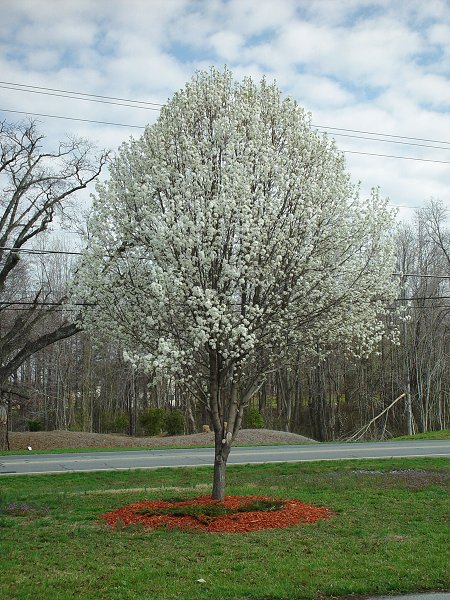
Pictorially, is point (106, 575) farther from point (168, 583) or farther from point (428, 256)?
point (428, 256)

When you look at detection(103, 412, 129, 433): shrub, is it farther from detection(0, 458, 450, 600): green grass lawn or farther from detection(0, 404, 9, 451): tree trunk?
detection(0, 458, 450, 600): green grass lawn

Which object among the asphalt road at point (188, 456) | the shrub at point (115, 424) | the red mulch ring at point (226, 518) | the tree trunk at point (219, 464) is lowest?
the shrub at point (115, 424)

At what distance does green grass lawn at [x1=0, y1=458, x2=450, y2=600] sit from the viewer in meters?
5.73

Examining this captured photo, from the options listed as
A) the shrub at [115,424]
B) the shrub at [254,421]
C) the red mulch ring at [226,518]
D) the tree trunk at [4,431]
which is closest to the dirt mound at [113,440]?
the tree trunk at [4,431]

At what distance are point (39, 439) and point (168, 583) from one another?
77.3ft

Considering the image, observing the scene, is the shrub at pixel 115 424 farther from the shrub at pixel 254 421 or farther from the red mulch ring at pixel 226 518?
the red mulch ring at pixel 226 518

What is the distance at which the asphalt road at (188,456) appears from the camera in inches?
674

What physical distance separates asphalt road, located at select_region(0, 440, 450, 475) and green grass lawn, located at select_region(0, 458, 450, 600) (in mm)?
4864

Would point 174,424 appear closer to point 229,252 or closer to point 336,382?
point 336,382

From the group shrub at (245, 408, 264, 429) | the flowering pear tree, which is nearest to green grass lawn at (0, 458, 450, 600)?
the flowering pear tree

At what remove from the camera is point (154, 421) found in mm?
34469

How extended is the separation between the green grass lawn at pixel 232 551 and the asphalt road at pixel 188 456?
16.0 feet

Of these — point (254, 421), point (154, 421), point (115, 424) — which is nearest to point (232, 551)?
point (154, 421)

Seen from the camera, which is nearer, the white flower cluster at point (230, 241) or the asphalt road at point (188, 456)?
the white flower cluster at point (230, 241)
